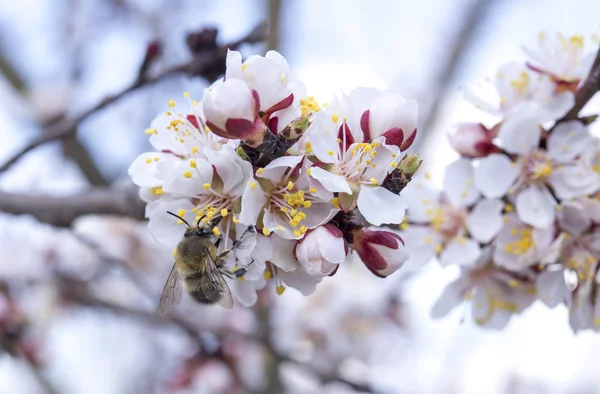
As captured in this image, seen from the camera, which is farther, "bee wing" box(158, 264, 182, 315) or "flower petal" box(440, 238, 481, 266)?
"flower petal" box(440, 238, 481, 266)

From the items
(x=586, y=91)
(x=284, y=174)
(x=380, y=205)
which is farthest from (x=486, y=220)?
(x=284, y=174)

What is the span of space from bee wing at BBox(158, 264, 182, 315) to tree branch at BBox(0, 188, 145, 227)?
21.1 inches

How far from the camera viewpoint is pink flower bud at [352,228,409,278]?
1030mm

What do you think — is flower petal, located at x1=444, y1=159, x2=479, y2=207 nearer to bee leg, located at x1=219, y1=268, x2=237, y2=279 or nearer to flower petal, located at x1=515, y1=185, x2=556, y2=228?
flower petal, located at x1=515, y1=185, x2=556, y2=228

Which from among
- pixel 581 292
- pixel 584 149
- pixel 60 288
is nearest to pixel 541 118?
pixel 584 149

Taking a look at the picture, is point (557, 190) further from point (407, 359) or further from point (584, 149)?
point (407, 359)

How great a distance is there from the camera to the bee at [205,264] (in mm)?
1043

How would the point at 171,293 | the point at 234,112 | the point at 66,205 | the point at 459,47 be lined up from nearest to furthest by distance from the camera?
the point at 234,112
the point at 171,293
the point at 66,205
the point at 459,47

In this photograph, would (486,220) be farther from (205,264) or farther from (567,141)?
(205,264)

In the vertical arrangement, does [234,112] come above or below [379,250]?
above

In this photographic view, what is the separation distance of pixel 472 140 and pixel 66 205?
124cm

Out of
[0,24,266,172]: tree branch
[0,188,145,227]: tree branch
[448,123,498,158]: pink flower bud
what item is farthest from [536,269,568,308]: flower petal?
[0,188,145,227]: tree branch

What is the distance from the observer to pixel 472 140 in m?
1.40

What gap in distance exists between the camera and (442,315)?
1.55m
